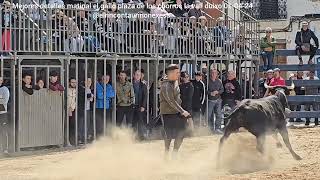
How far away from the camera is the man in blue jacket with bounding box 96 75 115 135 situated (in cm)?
1652

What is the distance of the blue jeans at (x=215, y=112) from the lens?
763 inches

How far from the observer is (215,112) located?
19484 mm

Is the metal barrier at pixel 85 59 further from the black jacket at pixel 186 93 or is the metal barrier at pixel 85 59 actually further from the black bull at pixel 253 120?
the black bull at pixel 253 120

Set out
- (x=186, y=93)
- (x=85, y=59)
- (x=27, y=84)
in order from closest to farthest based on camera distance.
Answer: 1. (x=27, y=84)
2. (x=186, y=93)
3. (x=85, y=59)

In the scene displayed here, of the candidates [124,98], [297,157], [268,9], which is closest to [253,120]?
[297,157]

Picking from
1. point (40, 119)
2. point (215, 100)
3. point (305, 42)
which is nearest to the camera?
point (40, 119)

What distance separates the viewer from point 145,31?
18.0 metres

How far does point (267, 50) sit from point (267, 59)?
334 mm

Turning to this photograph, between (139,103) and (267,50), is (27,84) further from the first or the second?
(267,50)

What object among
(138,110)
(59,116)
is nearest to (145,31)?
(138,110)

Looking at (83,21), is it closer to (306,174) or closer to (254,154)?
(254,154)

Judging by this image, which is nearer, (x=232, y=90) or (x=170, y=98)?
(x=170, y=98)

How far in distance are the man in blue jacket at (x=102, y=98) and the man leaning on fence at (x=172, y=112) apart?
4.86 metres

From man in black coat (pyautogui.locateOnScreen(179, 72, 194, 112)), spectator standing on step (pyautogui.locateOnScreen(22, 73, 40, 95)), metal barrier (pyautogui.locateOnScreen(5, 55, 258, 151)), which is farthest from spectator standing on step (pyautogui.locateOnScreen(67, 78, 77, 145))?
man in black coat (pyautogui.locateOnScreen(179, 72, 194, 112))
